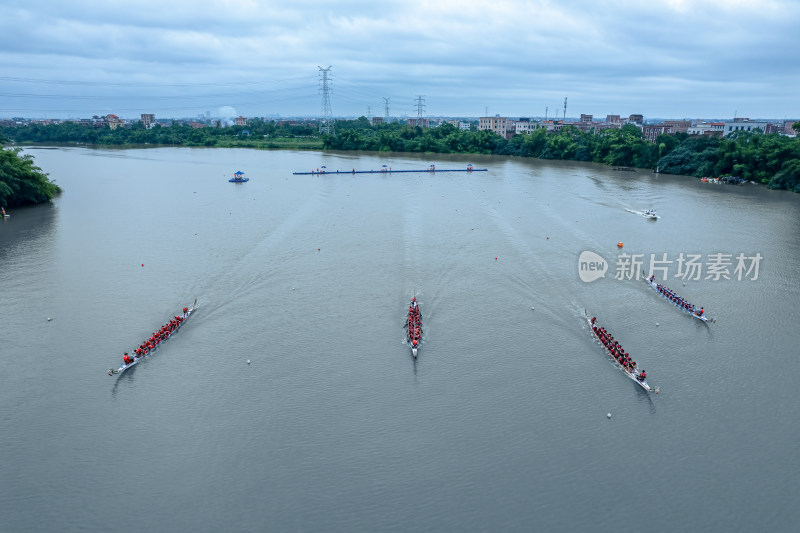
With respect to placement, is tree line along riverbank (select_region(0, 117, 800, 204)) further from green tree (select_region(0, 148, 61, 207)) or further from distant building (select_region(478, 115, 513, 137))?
green tree (select_region(0, 148, 61, 207))

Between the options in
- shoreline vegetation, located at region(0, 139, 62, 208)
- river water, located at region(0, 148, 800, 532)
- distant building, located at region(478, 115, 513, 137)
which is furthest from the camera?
distant building, located at region(478, 115, 513, 137)

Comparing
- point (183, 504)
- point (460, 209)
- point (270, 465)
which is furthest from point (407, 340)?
point (460, 209)

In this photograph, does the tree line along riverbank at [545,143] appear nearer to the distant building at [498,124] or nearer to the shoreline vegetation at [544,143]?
the shoreline vegetation at [544,143]

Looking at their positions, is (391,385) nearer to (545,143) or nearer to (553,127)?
(545,143)

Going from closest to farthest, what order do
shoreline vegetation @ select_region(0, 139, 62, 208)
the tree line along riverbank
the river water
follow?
the river water
shoreline vegetation @ select_region(0, 139, 62, 208)
the tree line along riverbank

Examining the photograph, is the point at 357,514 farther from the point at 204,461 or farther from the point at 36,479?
the point at 36,479

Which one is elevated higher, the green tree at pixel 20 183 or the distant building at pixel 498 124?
the distant building at pixel 498 124

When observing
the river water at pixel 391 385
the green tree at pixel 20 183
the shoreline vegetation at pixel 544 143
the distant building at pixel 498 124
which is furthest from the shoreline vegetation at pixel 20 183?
the distant building at pixel 498 124

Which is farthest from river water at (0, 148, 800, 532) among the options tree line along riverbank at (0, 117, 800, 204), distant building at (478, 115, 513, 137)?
distant building at (478, 115, 513, 137)
